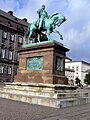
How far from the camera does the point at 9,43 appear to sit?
5597 cm

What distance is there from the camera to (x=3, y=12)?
190 feet

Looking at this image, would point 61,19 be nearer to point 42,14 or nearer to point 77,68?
point 42,14

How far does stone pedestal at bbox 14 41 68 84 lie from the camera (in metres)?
14.4

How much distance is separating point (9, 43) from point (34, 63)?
41.6 meters

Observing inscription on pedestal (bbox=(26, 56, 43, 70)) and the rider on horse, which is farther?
the rider on horse

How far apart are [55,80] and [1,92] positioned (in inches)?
166

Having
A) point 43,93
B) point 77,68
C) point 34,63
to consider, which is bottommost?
point 43,93

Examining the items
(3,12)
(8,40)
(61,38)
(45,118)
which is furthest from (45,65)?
(3,12)

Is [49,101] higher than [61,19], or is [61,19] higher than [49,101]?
[61,19]

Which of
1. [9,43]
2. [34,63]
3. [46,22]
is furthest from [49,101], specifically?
[9,43]

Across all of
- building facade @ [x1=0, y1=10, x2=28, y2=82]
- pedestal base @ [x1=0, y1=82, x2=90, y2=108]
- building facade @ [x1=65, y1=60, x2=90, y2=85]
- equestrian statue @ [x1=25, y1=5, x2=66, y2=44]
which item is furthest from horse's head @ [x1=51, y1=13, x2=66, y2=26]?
building facade @ [x1=65, y1=60, x2=90, y2=85]

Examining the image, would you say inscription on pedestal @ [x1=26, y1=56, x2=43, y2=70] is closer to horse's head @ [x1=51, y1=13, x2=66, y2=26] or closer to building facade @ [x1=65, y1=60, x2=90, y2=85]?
horse's head @ [x1=51, y1=13, x2=66, y2=26]

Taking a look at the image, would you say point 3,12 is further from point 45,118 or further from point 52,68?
point 45,118

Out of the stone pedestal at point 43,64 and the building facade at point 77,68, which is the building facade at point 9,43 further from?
the building facade at point 77,68
